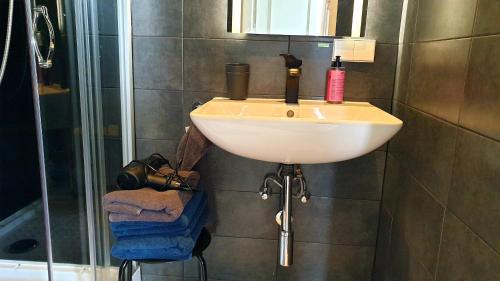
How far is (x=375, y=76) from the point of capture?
150 centimetres

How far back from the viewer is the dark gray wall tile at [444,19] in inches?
37.5

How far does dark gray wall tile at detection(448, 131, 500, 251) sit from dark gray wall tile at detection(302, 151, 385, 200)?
1.95 feet

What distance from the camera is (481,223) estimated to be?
827 millimetres

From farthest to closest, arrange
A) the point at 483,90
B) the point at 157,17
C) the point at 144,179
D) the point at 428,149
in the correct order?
the point at 157,17
the point at 144,179
the point at 428,149
the point at 483,90

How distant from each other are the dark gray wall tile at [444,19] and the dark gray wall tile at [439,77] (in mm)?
24

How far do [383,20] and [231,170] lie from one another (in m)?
0.84

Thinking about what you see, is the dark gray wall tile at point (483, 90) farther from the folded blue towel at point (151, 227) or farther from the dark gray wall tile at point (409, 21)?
the folded blue towel at point (151, 227)

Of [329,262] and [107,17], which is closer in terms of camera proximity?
[107,17]

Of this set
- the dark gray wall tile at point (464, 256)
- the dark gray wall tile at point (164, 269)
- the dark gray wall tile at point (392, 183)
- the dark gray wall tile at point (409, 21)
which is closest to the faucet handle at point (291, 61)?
the dark gray wall tile at point (409, 21)

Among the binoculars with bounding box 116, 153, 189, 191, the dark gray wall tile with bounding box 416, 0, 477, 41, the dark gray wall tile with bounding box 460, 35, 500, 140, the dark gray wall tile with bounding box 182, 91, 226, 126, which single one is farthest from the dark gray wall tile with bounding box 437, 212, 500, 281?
the dark gray wall tile with bounding box 182, 91, 226, 126

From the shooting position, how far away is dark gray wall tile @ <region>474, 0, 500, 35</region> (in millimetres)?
819

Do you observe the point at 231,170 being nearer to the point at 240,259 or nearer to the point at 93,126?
the point at 240,259

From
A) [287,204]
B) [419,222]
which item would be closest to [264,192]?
[287,204]

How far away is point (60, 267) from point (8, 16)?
3.48ft
